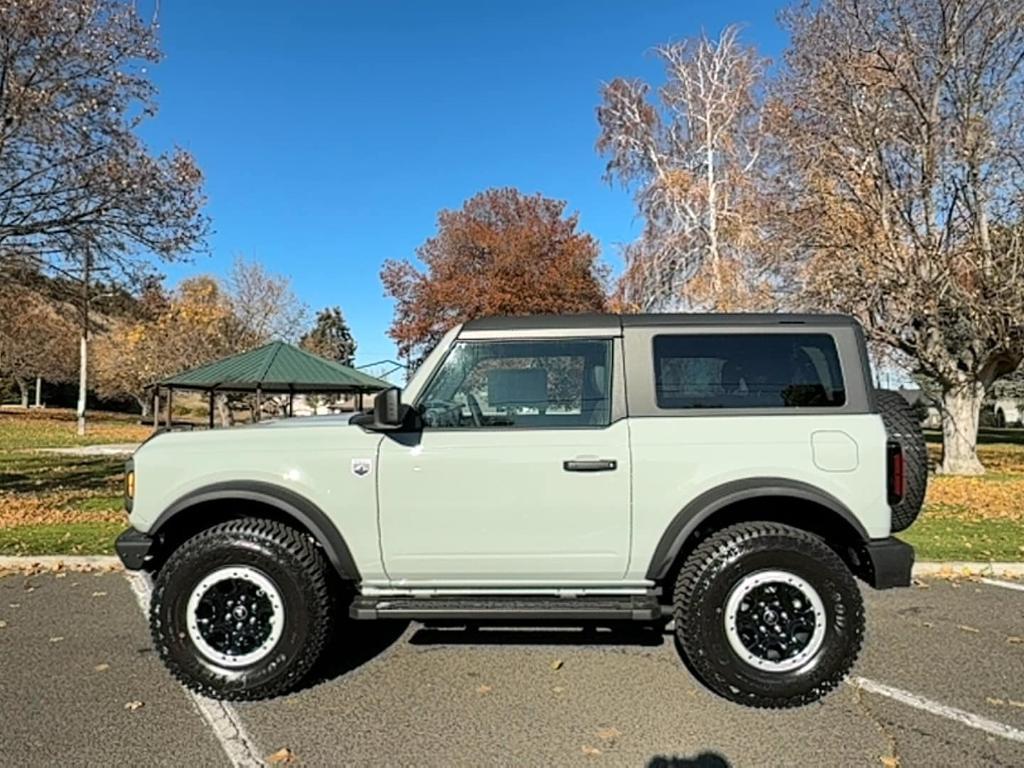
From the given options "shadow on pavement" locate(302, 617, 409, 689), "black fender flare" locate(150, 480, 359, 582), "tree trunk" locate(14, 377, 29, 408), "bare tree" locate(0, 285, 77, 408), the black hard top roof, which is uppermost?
"bare tree" locate(0, 285, 77, 408)

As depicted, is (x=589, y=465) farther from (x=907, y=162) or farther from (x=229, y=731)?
(x=907, y=162)

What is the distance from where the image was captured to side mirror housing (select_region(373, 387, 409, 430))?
12.3 feet

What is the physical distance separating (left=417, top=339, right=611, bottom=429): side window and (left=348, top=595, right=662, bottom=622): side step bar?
3.00ft

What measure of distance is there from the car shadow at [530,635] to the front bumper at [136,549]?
1.64 m

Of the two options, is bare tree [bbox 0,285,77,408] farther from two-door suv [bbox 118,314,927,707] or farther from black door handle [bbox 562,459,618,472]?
black door handle [bbox 562,459,618,472]

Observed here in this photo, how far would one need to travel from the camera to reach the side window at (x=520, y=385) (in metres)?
3.96

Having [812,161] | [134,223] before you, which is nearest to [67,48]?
[134,223]

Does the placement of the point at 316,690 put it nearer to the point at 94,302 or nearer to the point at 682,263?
the point at 94,302

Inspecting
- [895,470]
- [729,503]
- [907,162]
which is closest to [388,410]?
[729,503]

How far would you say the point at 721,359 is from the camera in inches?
158

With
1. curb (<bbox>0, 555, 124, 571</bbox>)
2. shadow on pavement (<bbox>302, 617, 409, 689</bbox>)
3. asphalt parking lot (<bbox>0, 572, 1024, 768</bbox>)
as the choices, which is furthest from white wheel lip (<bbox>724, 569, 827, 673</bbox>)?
curb (<bbox>0, 555, 124, 571</bbox>)

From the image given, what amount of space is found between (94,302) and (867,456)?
476 inches

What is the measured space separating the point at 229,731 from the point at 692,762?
81.8 inches

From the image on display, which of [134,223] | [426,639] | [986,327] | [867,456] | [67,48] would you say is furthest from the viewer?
[986,327]
